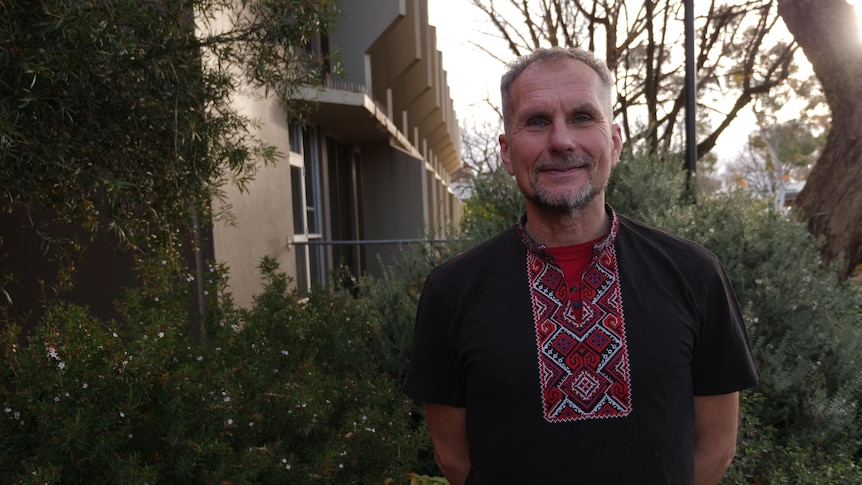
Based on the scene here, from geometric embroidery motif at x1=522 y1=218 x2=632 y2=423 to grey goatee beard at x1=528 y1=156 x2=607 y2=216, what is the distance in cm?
18

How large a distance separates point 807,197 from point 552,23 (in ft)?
30.9

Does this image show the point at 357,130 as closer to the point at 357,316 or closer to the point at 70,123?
the point at 357,316

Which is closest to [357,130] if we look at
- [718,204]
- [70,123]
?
[718,204]

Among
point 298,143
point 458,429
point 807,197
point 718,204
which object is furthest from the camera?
point 298,143

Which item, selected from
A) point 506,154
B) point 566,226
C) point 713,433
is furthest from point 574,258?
point 713,433

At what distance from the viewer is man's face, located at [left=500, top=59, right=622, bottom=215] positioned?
222cm

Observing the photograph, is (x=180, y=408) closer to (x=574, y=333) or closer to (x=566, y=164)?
(x=574, y=333)

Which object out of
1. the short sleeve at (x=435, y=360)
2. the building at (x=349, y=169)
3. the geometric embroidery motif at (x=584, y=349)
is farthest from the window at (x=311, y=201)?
the geometric embroidery motif at (x=584, y=349)

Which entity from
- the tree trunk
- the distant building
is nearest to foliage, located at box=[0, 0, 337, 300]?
the distant building

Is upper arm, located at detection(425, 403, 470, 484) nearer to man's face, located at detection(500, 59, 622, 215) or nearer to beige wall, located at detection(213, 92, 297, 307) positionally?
man's face, located at detection(500, 59, 622, 215)

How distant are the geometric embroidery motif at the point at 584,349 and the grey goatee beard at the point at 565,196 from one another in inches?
7.1

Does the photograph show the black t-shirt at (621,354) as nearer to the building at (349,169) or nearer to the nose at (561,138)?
the nose at (561,138)

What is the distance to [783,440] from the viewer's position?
488cm

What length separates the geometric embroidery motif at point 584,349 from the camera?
2086 mm
